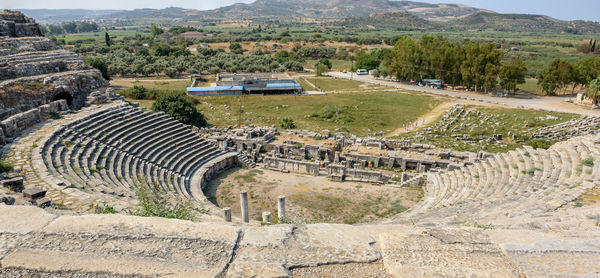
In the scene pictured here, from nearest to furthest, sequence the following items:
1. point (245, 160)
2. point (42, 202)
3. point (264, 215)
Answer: point (42, 202), point (264, 215), point (245, 160)

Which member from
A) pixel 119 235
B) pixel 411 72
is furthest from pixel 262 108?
pixel 119 235

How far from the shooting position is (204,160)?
2375 cm

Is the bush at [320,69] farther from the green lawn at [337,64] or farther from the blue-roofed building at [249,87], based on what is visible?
the blue-roofed building at [249,87]

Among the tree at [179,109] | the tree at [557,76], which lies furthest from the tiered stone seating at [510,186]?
the tree at [557,76]

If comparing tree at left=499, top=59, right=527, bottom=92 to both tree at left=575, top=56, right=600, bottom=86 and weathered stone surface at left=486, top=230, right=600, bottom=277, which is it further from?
weathered stone surface at left=486, top=230, right=600, bottom=277

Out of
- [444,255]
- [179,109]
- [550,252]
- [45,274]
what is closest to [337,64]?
[179,109]

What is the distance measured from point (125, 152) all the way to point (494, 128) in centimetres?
3366

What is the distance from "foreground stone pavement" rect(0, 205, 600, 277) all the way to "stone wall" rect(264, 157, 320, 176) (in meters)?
17.4

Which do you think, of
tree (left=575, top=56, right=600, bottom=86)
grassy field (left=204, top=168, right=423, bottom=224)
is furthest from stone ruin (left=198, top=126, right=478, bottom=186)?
tree (left=575, top=56, right=600, bottom=86)

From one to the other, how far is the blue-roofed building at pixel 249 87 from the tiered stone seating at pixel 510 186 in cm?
3700

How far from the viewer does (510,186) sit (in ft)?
51.4

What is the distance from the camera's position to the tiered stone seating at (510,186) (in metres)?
11.5

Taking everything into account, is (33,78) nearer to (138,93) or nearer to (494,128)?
(138,93)

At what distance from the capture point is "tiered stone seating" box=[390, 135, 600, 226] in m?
11.5
